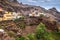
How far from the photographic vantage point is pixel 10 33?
52.0m

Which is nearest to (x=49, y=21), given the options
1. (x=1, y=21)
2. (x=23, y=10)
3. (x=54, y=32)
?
(x=54, y=32)

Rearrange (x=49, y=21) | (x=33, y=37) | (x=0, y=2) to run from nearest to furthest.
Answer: (x=33, y=37)
(x=49, y=21)
(x=0, y=2)

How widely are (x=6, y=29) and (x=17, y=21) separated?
6761mm

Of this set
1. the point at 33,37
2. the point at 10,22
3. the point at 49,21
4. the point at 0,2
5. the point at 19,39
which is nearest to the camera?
the point at 19,39

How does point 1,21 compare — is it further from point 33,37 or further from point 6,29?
point 33,37

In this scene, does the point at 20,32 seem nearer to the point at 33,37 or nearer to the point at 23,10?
the point at 33,37

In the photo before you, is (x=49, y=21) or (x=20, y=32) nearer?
(x=20, y=32)

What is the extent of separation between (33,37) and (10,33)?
4.49 metres

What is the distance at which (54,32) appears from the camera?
5694 centimetres

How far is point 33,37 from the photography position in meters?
50.1

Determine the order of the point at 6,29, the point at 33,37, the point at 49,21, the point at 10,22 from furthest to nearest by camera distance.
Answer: the point at 49,21 < the point at 10,22 < the point at 6,29 < the point at 33,37

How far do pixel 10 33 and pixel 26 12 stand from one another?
24054mm

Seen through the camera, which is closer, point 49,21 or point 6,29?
point 6,29

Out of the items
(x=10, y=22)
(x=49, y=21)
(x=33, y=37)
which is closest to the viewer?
(x=33, y=37)
